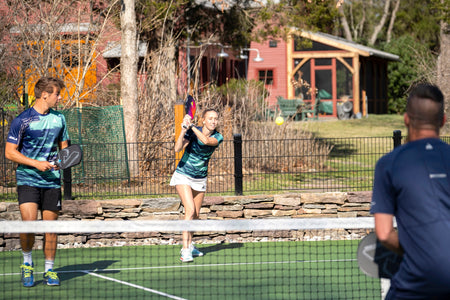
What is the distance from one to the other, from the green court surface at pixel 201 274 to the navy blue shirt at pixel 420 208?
155 inches

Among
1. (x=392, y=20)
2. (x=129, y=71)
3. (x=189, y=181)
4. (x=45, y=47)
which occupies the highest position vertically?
(x=392, y=20)

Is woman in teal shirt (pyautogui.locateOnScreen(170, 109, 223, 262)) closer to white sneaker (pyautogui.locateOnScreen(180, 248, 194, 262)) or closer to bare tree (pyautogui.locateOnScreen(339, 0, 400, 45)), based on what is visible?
white sneaker (pyautogui.locateOnScreen(180, 248, 194, 262))

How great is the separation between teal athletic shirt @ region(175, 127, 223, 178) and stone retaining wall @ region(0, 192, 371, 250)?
2.37m

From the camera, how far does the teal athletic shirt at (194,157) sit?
948 centimetres

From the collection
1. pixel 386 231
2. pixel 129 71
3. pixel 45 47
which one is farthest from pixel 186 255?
pixel 45 47

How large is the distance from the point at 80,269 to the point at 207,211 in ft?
9.91

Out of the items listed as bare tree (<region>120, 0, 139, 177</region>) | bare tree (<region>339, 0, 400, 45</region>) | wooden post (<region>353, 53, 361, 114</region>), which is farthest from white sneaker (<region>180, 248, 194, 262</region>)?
bare tree (<region>339, 0, 400, 45</region>)

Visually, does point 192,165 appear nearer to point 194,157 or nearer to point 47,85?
point 194,157

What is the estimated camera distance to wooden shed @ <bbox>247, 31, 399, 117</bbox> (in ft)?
118

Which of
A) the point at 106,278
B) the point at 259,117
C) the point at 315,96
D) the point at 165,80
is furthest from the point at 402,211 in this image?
the point at 315,96

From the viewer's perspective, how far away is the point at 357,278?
28.3 ft

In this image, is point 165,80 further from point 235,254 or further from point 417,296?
point 417,296

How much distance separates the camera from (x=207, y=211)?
12.0 metres

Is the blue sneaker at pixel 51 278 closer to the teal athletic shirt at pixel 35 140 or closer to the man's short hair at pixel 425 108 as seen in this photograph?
the teal athletic shirt at pixel 35 140
